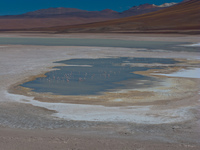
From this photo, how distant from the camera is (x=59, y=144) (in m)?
A: 5.52

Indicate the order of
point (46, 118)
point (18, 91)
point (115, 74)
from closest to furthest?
1. point (46, 118)
2. point (18, 91)
3. point (115, 74)

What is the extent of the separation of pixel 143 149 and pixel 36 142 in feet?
5.61

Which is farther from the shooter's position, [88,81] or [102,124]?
[88,81]

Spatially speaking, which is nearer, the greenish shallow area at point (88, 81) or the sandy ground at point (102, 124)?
the sandy ground at point (102, 124)

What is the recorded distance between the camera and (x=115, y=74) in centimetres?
1370

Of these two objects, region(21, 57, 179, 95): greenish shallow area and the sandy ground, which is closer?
the sandy ground

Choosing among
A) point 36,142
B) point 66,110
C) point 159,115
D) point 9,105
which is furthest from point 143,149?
point 9,105

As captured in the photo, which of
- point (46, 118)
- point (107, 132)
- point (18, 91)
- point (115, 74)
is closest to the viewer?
point (107, 132)

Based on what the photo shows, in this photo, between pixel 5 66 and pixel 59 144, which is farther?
pixel 5 66

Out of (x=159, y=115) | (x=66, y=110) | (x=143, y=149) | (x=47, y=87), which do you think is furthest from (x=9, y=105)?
(x=143, y=149)

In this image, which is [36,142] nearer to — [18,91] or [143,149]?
[143,149]

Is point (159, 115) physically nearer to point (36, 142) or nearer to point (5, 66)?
point (36, 142)

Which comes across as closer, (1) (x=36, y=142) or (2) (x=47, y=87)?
(1) (x=36, y=142)

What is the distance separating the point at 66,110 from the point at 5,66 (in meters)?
8.10
